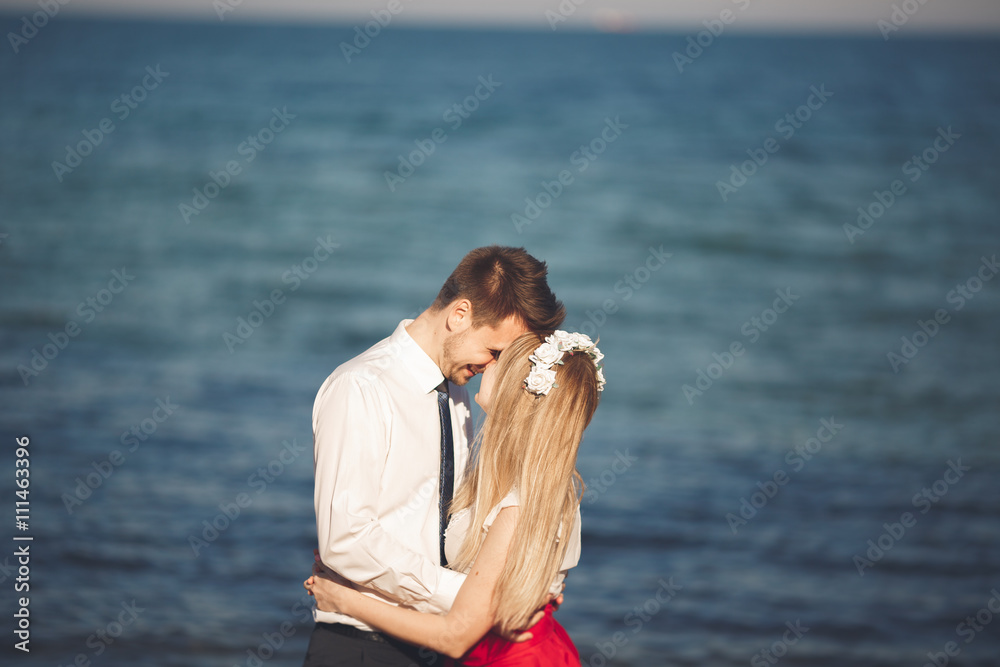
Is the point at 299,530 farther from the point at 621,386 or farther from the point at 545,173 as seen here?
the point at 545,173

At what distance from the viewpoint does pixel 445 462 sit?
3070 mm

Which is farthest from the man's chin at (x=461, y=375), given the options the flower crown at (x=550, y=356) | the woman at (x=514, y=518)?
the flower crown at (x=550, y=356)

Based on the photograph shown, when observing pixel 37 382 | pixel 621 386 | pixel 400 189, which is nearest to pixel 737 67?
pixel 400 189

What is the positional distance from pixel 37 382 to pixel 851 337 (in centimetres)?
1089

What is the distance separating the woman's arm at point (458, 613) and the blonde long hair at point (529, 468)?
0.04 metres

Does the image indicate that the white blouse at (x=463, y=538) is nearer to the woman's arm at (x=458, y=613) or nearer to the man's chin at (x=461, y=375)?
the woman's arm at (x=458, y=613)

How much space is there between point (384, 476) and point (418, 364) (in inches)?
16.6

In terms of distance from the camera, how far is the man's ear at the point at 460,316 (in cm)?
305

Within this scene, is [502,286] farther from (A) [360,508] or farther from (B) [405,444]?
(A) [360,508]

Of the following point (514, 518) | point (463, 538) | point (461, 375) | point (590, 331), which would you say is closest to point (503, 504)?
point (514, 518)

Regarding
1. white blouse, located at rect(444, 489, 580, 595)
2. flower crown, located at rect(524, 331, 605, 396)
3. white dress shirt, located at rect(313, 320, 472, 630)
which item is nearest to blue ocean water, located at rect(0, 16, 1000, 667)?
white blouse, located at rect(444, 489, 580, 595)

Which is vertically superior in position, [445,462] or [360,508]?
[445,462]

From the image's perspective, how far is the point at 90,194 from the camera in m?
20.7

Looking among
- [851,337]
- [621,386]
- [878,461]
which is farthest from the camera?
[851,337]
